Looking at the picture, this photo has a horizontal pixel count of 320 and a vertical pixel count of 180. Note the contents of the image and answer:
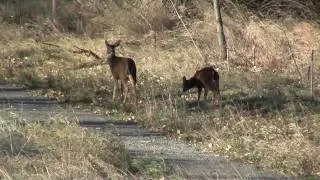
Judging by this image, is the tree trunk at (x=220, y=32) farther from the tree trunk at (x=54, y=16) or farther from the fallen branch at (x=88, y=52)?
the tree trunk at (x=54, y=16)

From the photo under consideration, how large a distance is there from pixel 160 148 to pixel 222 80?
800cm

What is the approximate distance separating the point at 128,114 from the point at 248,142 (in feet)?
13.3

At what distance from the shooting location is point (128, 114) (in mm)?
13766

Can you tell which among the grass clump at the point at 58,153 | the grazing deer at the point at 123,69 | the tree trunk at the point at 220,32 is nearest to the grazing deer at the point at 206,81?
the grazing deer at the point at 123,69

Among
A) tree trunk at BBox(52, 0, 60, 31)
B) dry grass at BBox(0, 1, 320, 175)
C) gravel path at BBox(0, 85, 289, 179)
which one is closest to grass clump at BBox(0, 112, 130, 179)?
gravel path at BBox(0, 85, 289, 179)

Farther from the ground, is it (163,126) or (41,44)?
(41,44)

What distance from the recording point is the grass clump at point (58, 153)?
755cm

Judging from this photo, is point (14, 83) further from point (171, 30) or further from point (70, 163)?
point (70, 163)

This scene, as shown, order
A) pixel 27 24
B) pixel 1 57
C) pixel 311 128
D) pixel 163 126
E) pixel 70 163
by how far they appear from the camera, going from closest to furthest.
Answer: pixel 70 163 < pixel 311 128 < pixel 163 126 < pixel 1 57 < pixel 27 24

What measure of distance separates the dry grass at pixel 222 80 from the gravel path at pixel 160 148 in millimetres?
372

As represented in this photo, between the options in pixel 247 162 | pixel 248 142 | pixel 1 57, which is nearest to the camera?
pixel 247 162

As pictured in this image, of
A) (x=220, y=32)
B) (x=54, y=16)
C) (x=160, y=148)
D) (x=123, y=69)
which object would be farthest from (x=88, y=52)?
(x=160, y=148)

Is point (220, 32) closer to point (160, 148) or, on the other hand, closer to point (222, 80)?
point (222, 80)

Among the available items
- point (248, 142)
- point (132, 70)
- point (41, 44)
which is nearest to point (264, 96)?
point (132, 70)
